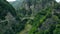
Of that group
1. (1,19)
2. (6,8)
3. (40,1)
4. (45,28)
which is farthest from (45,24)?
(40,1)

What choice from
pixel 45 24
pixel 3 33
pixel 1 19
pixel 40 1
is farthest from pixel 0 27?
pixel 40 1

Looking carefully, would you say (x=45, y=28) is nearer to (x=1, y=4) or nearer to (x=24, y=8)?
(x=1, y=4)

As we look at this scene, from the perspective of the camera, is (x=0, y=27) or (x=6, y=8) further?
Result: (x=6, y=8)

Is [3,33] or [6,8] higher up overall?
[6,8]

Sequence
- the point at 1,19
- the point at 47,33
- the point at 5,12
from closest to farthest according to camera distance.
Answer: the point at 47,33 < the point at 1,19 < the point at 5,12

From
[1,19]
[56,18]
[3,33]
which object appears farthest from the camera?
[1,19]

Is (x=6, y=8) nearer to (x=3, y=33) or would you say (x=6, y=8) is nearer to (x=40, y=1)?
(x=3, y=33)
